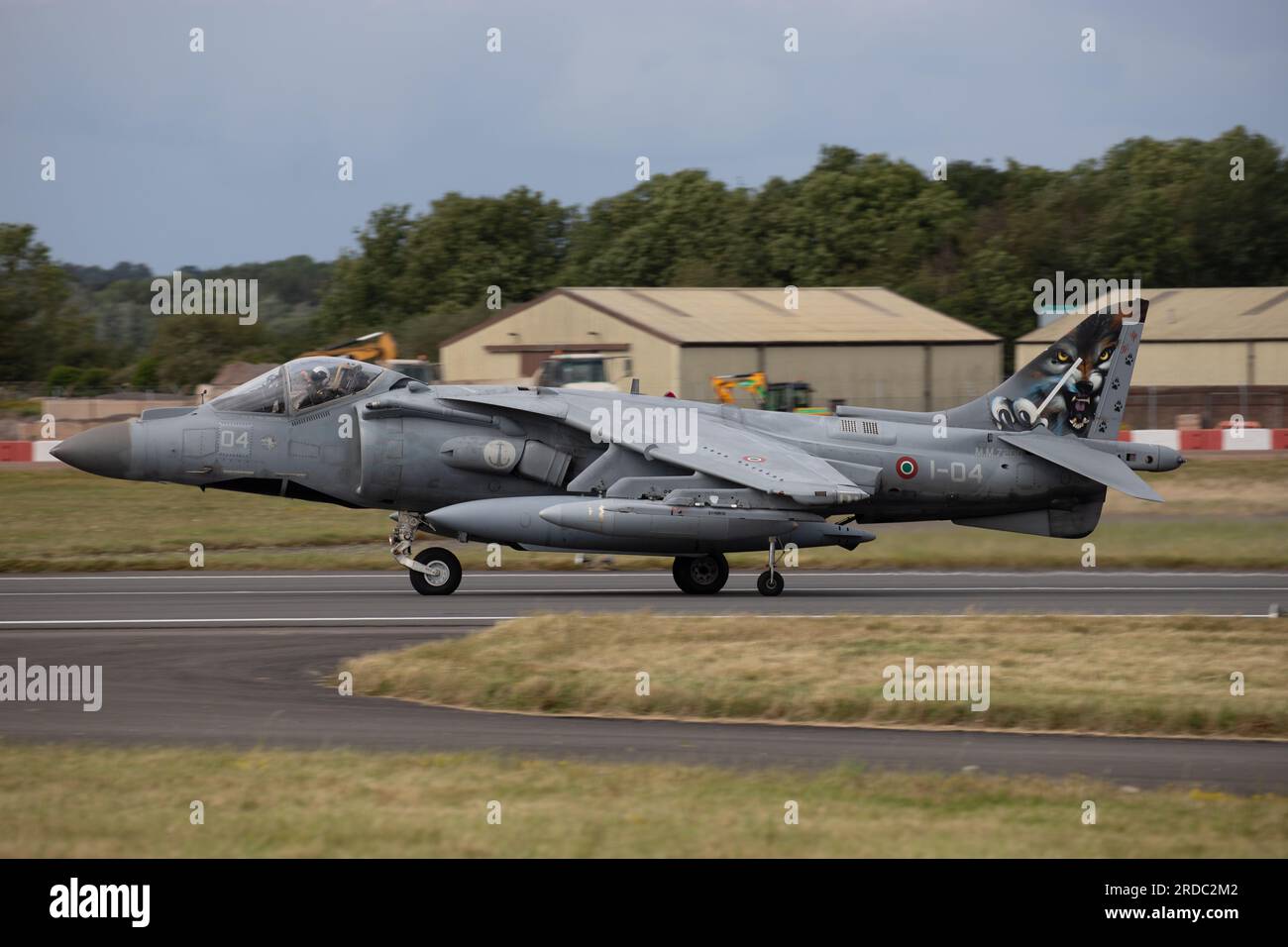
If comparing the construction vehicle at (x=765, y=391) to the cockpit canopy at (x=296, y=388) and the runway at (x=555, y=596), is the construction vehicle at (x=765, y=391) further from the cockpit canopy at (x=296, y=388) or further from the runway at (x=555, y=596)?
the cockpit canopy at (x=296, y=388)

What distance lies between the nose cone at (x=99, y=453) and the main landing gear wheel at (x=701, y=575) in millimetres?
7000

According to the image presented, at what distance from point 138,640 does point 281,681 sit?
8.55 feet

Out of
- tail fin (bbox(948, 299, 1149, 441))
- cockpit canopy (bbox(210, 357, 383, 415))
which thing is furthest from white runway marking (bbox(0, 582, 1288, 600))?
cockpit canopy (bbox(210, 357, 383, 415))

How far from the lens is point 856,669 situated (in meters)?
12.4

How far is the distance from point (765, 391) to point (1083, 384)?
2573 cm

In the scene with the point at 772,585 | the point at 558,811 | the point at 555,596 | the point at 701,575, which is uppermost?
the point at 701,575

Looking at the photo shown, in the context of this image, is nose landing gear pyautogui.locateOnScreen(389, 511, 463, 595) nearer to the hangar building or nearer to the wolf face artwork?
the wolf face artwork

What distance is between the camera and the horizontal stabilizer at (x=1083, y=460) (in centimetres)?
1808

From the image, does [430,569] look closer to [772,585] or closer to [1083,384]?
[772,585]

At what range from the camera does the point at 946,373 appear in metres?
51.5

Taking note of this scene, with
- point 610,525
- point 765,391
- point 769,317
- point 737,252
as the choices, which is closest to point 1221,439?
point 765,391

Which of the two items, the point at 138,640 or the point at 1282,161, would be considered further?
the point at 1282,161
